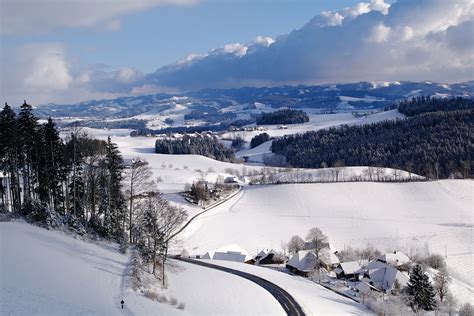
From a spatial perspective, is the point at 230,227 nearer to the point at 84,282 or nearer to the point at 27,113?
the point at 27,113

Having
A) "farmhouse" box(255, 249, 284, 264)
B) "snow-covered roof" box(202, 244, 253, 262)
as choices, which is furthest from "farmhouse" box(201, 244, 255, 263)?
"farmhouse" box(255, 249, 284, 264)

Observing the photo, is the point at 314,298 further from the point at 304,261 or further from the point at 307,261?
the point at 304,261

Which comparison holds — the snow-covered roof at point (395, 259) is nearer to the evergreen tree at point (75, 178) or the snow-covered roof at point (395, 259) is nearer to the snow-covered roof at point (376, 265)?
the snow-covered roof at point (376, 265)

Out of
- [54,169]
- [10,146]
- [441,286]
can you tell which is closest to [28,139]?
[10,146]

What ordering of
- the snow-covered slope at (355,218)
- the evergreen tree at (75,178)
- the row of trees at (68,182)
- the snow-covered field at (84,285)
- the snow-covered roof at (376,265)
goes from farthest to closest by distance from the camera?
1. the snow-covered slope at (355,218)
2. the snow-covered roof at (376,265)
3. the evergreen tree at (75,178)
4. the row of trees at (68,182)
5. the snow-covered field at (84,285)

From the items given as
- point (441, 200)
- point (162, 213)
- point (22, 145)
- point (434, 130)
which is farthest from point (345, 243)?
point (434, 130)

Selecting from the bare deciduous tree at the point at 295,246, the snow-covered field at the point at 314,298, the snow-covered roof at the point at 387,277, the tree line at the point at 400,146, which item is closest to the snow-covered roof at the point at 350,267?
the snow-covered roof at the point at 387,277
